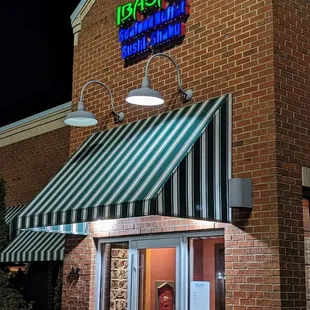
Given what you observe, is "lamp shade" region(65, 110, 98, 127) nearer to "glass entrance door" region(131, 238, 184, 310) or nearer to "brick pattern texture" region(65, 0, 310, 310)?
"brick pattern texture" region(65, 0, 310, 310)

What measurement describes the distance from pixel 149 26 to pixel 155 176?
3.38m

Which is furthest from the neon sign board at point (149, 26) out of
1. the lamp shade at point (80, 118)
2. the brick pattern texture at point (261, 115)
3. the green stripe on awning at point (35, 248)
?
the green stripe on awning at point (35, 248)

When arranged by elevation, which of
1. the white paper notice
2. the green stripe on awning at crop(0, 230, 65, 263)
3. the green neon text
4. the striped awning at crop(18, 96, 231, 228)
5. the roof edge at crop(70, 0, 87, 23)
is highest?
the roof edge at crop(70, 0, 87, 23)

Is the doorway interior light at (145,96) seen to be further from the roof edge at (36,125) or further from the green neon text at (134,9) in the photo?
the roof edge at (36,125)

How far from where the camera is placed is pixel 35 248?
43.9ft

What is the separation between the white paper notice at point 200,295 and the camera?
855cm

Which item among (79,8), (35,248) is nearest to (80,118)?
(79,8)

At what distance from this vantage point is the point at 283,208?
7820 mm

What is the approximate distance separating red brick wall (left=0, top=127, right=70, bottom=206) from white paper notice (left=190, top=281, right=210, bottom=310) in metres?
6.97

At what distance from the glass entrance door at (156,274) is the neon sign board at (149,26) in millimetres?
3329

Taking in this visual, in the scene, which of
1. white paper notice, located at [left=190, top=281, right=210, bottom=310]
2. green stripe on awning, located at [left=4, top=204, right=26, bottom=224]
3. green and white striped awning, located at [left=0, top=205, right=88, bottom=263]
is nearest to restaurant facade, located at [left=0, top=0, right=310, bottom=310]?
white paper notice, located at [left=190, top=281, right=210, bottom=310]

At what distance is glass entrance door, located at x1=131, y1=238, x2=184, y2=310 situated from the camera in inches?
356

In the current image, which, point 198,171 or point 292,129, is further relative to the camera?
point 292,129

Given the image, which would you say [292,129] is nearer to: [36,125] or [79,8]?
[79,8]
